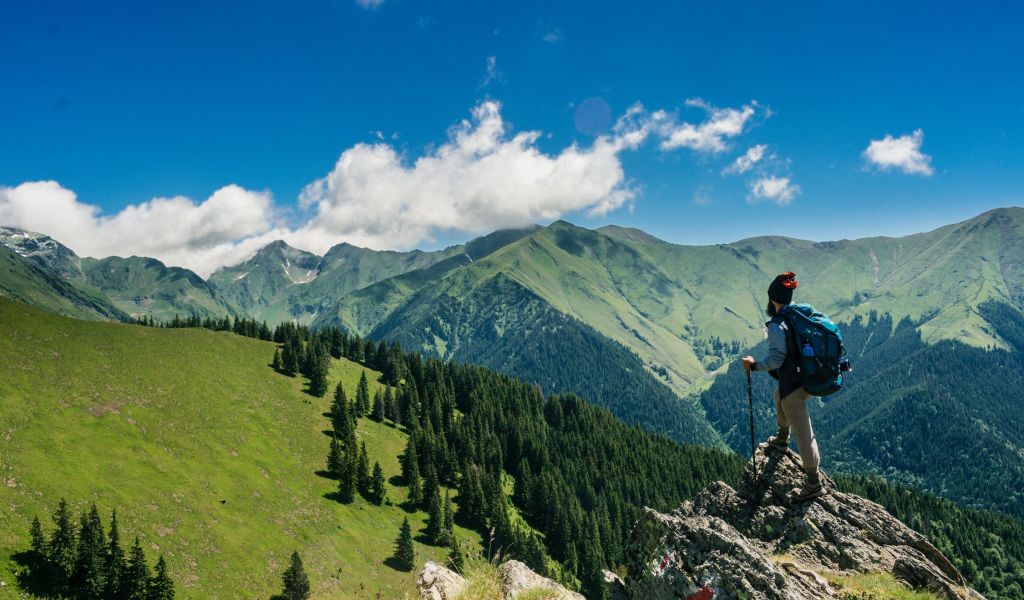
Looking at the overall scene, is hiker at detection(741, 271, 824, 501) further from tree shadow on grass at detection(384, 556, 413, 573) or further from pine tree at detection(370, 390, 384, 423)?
pine tree at detection(370, 390, 384, 423)

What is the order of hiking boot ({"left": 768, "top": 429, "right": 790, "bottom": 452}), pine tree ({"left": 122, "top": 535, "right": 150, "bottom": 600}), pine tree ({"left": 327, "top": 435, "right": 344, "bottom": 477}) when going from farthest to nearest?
1. pine tree ({"left": 327, "top": 435, "right": 344, "bottom": 477})
2. pine tree ({"left": 122, "top": 535, "right": 150, "bottom": 600})
3. hiking boot ({"left": 768, "top": 429, "right": 790, "bottom": 452})

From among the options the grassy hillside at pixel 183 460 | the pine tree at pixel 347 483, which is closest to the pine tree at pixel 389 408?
the grassy hillside at pixel 183 460

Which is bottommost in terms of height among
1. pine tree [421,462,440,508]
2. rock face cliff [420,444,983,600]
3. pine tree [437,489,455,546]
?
pine tree [437,489,455,546]

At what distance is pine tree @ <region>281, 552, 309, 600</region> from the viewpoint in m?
63.6

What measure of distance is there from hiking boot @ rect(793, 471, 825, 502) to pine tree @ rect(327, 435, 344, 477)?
98.7 meters

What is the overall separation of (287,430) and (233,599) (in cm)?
5245

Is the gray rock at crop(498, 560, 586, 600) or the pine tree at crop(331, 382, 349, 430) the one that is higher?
the gray rock at crop(498, 560, 586, 600)

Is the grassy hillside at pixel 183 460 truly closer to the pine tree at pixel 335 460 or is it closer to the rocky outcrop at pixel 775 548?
the pine tree at pixel 335 460

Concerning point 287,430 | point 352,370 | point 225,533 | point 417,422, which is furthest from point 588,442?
point 225,533

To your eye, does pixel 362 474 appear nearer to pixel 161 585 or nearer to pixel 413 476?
pixel 413 476

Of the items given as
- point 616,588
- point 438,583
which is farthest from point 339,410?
point 616,588

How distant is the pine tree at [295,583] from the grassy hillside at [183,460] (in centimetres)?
272

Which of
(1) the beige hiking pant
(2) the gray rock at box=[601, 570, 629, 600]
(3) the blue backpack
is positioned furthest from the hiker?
(2) the gray rock at box=[601, 570, 629, 600]

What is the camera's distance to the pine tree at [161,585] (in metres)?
53.3
